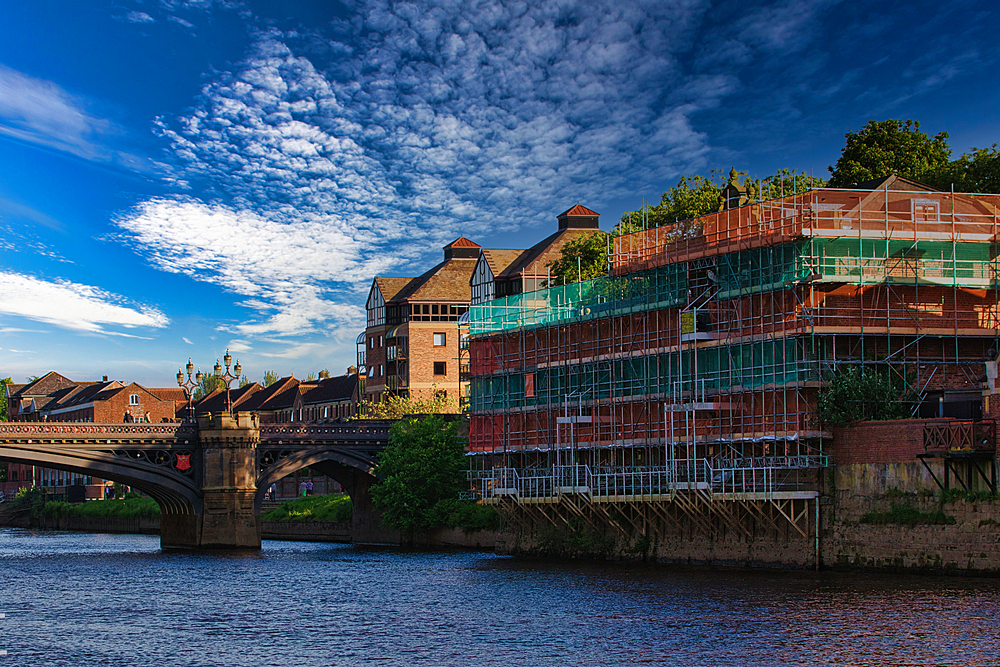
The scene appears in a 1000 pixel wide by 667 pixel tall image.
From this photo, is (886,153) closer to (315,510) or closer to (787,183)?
(787,183)

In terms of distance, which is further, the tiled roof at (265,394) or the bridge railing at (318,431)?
the tiled roof at (265,394)

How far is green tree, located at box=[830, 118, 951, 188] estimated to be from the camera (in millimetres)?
74875

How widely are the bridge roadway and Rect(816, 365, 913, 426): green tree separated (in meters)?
40.0

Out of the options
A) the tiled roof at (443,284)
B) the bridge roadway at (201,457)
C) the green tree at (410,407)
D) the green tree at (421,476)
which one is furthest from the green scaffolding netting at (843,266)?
the tiled roof at (443,284)

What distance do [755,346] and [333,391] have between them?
9947 cm

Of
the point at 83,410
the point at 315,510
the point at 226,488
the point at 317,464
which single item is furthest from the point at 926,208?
the point at 83,410

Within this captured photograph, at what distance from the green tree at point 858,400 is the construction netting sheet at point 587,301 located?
929 centimetres

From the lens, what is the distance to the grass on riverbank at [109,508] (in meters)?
116

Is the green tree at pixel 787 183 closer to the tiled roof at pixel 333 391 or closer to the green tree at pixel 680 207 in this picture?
the green tree at pixel 680 207

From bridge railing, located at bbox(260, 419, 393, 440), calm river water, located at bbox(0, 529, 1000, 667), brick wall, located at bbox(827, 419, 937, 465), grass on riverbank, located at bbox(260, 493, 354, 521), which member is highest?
bridge railing, located at bbox(260, 419, 393, 440)

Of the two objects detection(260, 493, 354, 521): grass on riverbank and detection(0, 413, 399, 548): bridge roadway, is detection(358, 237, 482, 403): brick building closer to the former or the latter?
detection(260, 493, 354, 521): grass on riverbank

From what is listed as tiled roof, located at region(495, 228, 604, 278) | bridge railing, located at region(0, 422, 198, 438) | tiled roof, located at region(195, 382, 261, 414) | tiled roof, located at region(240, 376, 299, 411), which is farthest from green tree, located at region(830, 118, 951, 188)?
tiled roof, located at region(195, 382, 261, 414)

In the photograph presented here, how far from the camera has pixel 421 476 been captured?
2889 inches

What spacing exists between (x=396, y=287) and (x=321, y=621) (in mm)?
89679
